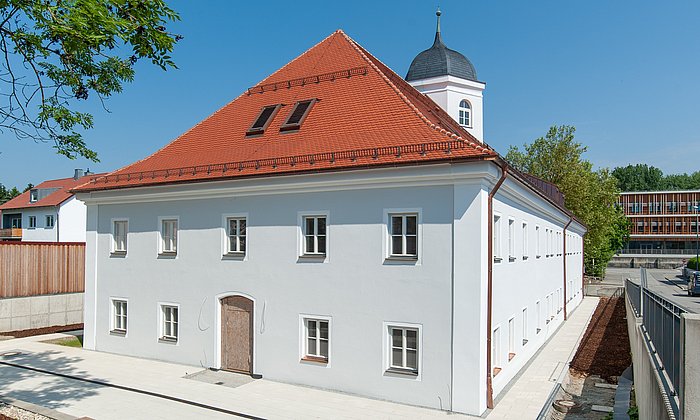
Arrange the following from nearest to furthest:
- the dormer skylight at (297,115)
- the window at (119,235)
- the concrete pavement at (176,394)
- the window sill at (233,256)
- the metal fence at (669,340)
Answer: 1. the metal fence at (669,340)
2. the concrete pavement at (176,394)
3. the window sill at (233,256)
4. the dormer skylight at (297,115)
5. the window at (119,235)

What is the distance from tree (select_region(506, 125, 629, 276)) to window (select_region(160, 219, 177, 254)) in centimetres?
3707

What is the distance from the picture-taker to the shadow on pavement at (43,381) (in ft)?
40.0

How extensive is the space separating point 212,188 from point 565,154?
4001 cm

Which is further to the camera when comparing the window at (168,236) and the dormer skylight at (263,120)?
the window at (168,236)

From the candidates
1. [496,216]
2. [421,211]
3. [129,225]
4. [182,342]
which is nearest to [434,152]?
[421,211]

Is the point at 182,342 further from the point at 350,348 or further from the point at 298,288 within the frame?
the point at 350,348

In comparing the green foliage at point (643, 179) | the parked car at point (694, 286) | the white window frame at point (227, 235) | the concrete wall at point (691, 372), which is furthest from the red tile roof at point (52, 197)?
the green foliage at point (643, 179)

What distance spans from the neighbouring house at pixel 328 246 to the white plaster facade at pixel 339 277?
0.04 meters

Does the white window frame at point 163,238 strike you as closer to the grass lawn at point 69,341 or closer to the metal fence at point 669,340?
the grass lawn at point 69,341

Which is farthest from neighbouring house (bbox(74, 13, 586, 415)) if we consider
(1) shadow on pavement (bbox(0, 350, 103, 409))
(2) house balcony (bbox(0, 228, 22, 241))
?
(2) house balcony (bbox(0, 228, 22, 241))

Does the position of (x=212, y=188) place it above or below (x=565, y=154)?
below

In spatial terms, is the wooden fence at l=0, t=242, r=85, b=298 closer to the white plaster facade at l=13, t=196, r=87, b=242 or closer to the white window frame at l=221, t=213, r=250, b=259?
the white window frame at l=221, t=213, r=250, b=259

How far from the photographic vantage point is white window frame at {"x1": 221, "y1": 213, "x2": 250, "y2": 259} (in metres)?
14.2

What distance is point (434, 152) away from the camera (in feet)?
37.0
